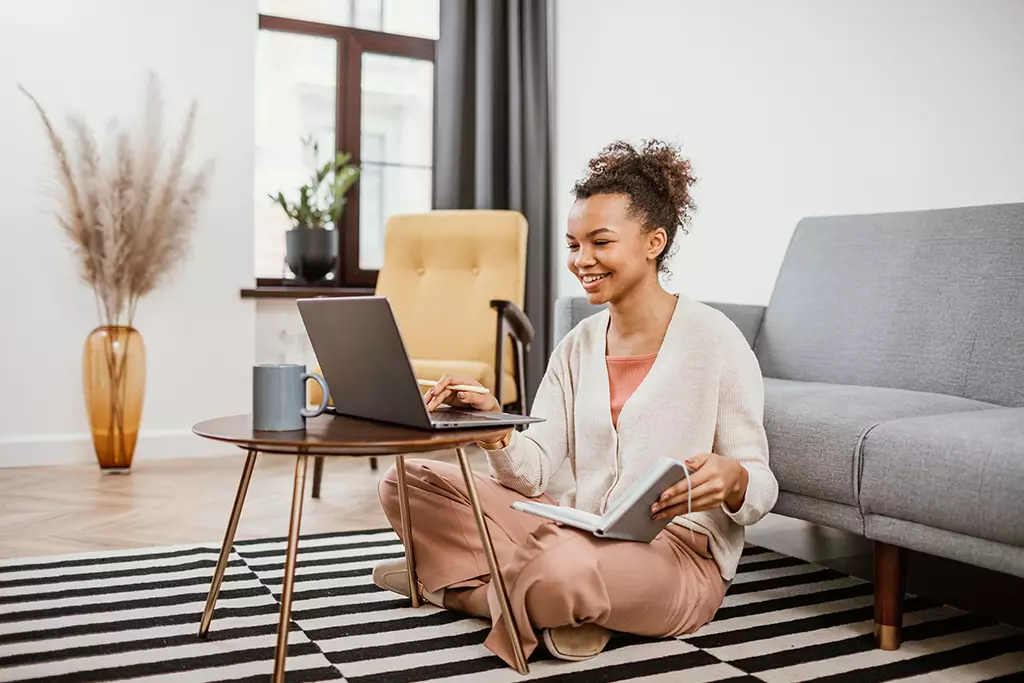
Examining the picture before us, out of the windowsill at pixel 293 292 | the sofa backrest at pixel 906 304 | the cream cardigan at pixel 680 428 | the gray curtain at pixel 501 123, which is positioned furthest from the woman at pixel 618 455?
the gray curtain at pixel 501 123

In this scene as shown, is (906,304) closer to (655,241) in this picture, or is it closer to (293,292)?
(655,241)

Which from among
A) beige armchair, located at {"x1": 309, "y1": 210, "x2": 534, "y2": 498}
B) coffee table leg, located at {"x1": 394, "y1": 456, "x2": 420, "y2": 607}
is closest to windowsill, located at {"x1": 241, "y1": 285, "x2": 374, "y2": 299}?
beige armchair, located at {"x1": 309, "y1": 210, "x2": 534, "y2": 498}

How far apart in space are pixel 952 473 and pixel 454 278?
228 centimetres

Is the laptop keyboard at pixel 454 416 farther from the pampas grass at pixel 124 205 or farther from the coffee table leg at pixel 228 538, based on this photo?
the pampas grass at pixel 124 205

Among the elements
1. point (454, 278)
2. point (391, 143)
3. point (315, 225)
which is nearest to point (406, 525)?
point (454, 278)

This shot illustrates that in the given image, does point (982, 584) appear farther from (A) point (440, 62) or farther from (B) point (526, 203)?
(A) point (440, 62)

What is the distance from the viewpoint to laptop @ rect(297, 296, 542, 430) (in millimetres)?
1451

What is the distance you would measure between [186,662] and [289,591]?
1.12ft

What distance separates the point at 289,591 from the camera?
4.69ft

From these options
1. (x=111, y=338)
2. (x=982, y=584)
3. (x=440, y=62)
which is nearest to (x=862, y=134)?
(x=982, y=584)

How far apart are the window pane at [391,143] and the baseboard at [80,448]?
3.54 ft

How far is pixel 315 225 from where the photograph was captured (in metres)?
4.18

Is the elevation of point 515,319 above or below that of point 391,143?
below

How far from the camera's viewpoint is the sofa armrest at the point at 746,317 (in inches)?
108
